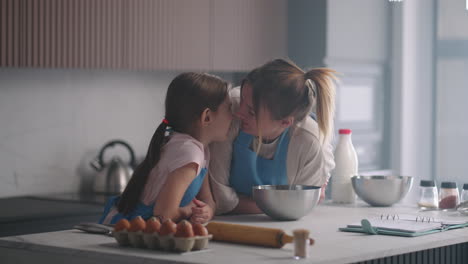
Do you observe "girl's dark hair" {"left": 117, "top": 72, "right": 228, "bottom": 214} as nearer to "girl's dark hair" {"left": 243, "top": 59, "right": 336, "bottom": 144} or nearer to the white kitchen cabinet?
"girl's dark hair" {"left": 243, "top": 59, "right": 336, "bottom": 144}

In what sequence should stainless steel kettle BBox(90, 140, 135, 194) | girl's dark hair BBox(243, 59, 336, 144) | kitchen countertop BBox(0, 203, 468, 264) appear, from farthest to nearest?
stainless steel kettle BBox(90, 140, 135, 194) < girl's dark hair BBox(243, 59, 336, 144) < kitchen countertop BBox(0, 203, 468, 264)

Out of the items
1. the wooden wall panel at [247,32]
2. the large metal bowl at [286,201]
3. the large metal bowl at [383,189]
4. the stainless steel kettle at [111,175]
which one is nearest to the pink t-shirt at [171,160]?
the large metal bowl at [286,201]

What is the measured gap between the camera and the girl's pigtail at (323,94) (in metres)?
2.48

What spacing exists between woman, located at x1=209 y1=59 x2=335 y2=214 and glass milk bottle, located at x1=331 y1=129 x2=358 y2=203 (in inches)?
8.8

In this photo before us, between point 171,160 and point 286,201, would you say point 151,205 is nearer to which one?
point 171,160

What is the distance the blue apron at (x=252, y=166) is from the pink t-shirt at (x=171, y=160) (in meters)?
0.25

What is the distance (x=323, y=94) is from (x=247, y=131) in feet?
0.92

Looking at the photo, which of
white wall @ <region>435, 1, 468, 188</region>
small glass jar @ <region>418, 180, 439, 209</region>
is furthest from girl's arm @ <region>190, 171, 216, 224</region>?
white wall @ <region>435, 1, 468, 188</region>

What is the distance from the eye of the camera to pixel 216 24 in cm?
410

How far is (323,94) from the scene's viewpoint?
2.50 m

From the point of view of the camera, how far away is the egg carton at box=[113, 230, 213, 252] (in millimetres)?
1736

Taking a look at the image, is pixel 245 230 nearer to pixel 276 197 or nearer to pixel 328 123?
pixel 276 197

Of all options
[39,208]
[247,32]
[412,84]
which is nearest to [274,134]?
[39,208]

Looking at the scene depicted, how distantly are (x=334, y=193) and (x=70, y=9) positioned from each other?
1496 millimetres
